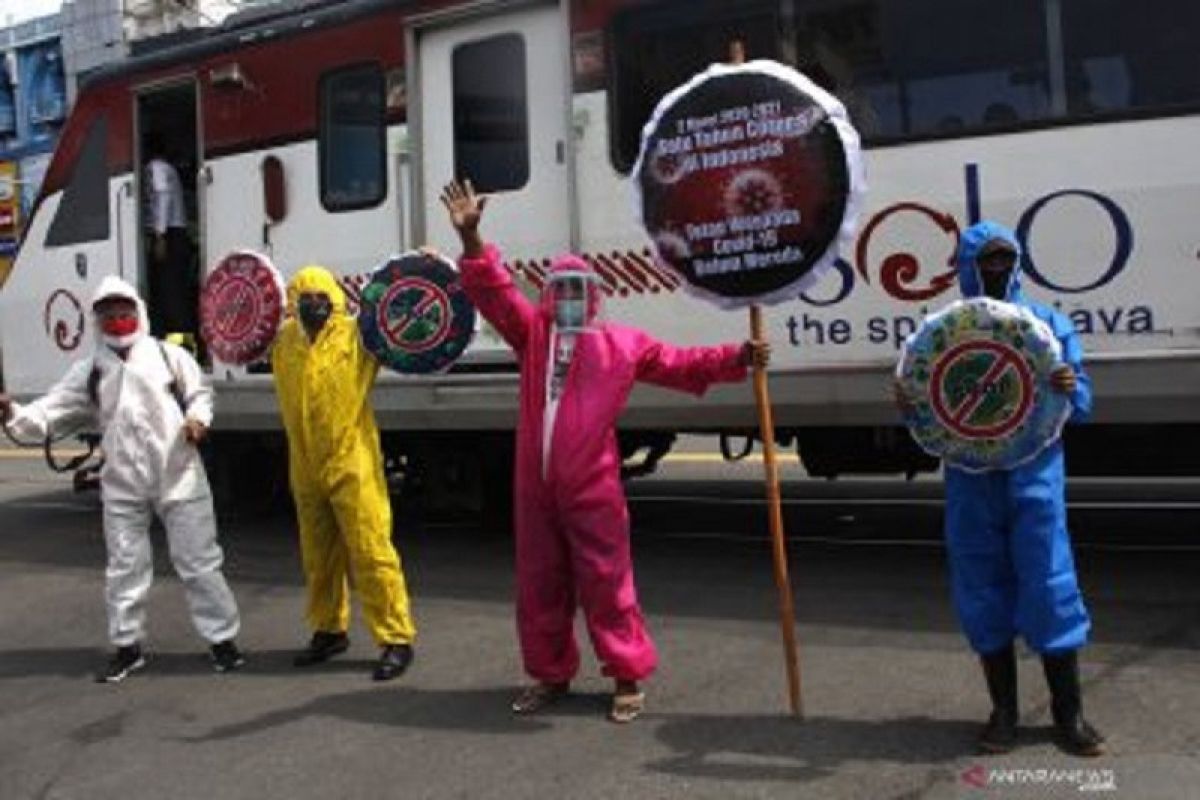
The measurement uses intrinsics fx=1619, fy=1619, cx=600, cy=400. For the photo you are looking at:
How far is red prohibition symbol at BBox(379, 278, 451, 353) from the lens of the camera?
7.25 m

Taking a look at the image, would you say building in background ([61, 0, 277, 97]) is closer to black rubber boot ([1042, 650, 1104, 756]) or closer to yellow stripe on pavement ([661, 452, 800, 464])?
yellow stripe on pavement ([661, 452, 800, 464])

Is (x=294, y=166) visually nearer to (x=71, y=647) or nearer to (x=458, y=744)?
(x=71, y=647)

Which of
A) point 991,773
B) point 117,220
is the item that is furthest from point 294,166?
point 991,773

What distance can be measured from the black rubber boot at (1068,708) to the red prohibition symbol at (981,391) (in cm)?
76

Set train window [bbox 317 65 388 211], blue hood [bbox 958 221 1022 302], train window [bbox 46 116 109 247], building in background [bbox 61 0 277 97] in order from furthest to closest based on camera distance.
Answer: building in background [bbox 61 0 277 97] → train window [bbox 46 116 109 247] → train window [bbox 317 65 388 211] → blue hood [bbox 958 221 1022 302]

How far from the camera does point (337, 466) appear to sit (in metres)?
6.88

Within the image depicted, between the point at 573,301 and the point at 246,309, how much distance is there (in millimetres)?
2930

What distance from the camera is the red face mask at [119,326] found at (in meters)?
7.25

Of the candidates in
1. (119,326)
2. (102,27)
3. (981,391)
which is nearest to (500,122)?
(119,326)

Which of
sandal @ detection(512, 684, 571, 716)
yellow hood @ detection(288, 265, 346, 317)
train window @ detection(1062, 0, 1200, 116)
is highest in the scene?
train window @ detection(1062, 0, 1200, 116)

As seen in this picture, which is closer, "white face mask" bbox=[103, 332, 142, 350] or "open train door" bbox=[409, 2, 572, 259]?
"white face mask" bbox=[103, 332, 142, 350]

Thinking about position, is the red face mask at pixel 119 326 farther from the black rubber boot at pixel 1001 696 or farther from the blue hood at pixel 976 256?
the black rubber boot at pixel 1001 696

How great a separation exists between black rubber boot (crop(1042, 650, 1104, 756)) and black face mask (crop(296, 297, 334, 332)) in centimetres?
340

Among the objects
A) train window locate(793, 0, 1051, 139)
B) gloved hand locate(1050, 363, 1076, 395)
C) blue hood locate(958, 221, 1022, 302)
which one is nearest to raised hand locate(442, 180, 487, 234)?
blue hood locate(958, 221, 1022, 302)
